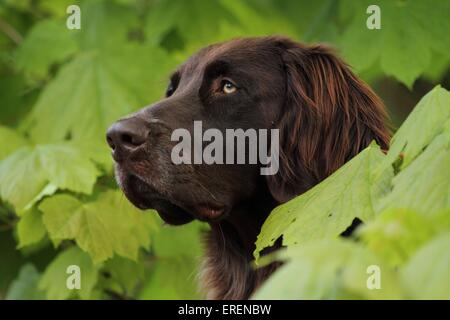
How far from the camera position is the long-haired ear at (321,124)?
11.7 ft

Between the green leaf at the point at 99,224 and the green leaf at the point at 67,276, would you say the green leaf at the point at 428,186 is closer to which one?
the green leaf at the point at 99,224

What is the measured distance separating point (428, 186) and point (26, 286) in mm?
→ 3249

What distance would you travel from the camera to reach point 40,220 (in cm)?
435

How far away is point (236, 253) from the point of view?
396 centimetres

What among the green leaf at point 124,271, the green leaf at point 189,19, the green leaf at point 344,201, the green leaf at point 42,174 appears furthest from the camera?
the green leaf at point 189,19

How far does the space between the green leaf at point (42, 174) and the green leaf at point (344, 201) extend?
5.59 ft

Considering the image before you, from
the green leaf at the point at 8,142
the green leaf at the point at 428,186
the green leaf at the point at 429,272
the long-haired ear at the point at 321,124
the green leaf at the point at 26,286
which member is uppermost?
the green leaf at the point at 429,272

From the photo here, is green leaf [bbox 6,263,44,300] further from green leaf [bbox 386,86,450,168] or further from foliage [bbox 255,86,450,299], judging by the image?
green leaf [bbox 386,86,450,168]

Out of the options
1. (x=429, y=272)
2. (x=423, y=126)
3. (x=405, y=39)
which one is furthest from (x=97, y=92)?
(x=429, y=272)

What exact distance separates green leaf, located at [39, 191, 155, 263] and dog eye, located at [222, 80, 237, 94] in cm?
95

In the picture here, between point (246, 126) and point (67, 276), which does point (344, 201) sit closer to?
point (246, 126)

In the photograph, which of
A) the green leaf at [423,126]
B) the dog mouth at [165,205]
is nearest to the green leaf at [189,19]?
the dog mouth at [165,205]
